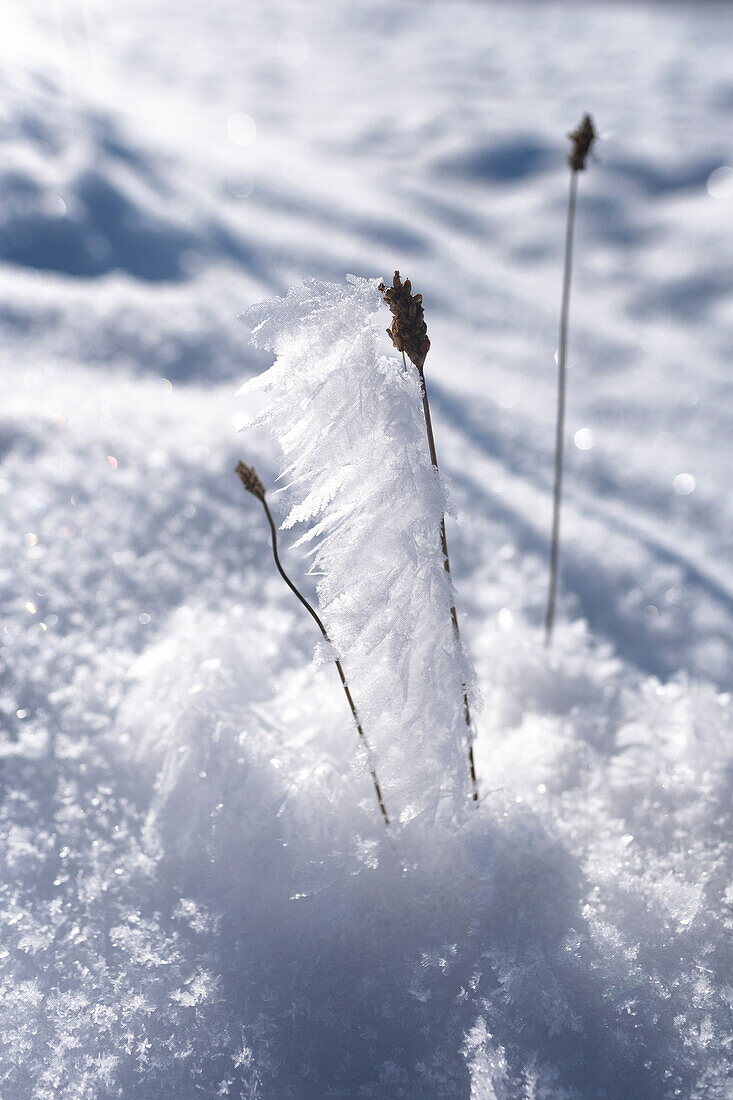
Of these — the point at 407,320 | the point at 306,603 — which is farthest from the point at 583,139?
the point at 306,603

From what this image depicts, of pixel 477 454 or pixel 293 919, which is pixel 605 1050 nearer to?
pixel 293 919

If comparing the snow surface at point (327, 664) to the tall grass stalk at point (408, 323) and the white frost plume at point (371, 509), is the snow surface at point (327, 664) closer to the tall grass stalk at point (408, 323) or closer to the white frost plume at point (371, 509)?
the white frost plume at point (371, 509)

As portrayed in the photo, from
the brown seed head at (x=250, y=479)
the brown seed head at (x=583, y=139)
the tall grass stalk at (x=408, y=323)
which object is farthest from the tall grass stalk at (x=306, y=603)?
the brown seed head at (x=583, y=139)

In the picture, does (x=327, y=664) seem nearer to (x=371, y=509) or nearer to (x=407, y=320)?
(x=371, y=509)

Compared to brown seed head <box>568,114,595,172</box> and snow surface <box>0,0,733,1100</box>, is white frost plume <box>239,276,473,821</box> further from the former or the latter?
brown seed head <box>568,114,595,172</box>

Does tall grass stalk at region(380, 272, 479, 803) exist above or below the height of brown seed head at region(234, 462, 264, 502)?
above

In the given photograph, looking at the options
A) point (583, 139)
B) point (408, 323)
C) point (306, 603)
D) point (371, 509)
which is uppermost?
point (583, 139)

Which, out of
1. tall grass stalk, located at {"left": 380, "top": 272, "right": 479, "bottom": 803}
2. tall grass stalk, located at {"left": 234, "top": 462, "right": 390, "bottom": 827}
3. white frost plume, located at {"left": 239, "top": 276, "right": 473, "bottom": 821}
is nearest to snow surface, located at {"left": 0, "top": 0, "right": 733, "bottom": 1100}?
tall grass stalk, located at {"left": 234, "top": 462, "right": 390, "bottom": 827}
